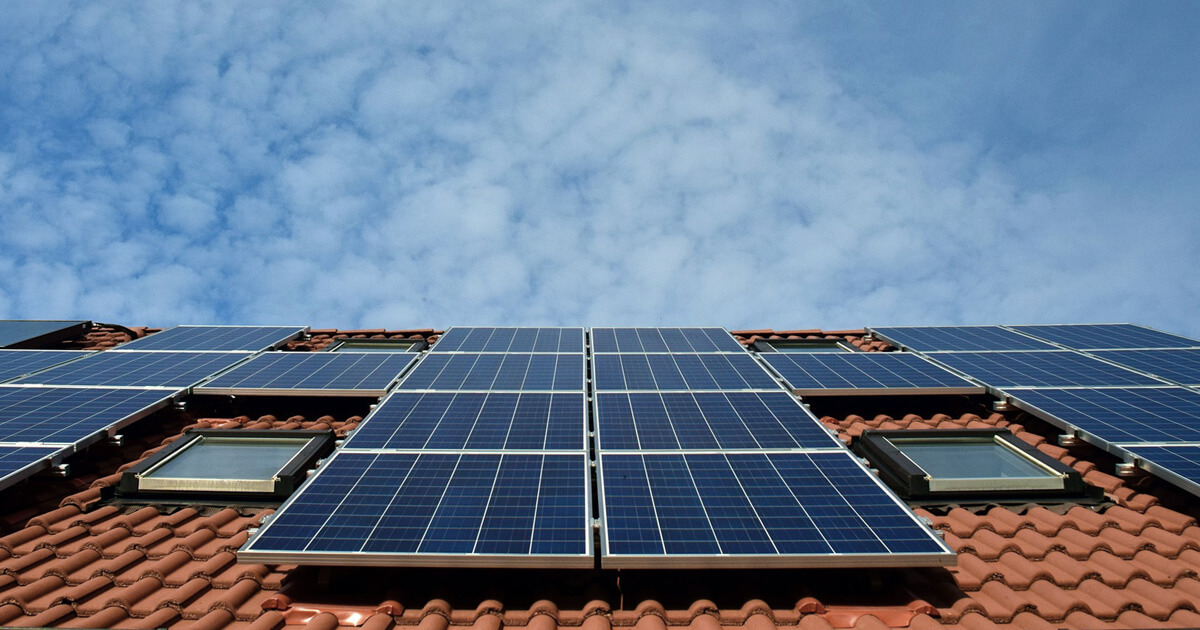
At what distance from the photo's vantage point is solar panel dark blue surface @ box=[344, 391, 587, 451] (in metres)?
7.72

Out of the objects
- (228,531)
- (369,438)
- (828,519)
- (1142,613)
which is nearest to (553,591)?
(828,519)

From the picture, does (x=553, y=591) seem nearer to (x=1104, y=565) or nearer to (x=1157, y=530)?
(x=1104, y=565)

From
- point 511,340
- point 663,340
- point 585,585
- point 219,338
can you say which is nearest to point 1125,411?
point 663,340

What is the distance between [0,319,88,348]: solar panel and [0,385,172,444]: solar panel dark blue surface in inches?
174

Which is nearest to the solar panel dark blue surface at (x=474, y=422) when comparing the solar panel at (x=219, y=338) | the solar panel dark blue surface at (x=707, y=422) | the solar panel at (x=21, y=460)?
the solar panel dark blue surface at (x=707, y=422)

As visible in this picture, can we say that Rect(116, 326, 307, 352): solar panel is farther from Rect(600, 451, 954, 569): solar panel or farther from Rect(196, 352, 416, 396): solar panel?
Rect(600, 451, 954, 569): solar panel

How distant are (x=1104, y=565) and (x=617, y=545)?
540cm

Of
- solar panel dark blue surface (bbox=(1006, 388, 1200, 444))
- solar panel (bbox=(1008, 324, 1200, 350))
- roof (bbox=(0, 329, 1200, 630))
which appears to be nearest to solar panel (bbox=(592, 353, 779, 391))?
roof (bbox=(0, 329, 1200, 630))

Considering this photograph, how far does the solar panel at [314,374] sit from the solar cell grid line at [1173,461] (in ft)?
37.2

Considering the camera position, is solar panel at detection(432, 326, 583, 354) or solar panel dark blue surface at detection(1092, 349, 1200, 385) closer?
solar panel dark blue surface at detection(1092, 349, 1200, 385)

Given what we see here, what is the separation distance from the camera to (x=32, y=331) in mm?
13781

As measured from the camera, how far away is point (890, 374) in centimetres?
1109

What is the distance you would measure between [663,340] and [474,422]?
6.22m

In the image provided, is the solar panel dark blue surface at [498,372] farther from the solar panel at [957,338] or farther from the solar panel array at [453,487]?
the solar panel at [957,338]
